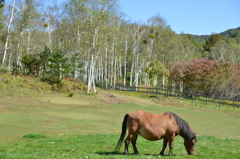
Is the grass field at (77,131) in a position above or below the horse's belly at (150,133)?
below

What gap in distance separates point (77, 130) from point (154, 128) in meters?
8.12

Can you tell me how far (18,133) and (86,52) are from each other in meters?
29.7

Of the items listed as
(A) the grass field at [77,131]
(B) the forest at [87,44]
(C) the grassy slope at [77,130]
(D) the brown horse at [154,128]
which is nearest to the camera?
(D) the brown horse at [154,128]

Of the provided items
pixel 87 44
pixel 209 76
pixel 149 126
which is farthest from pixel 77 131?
pixel 209 76

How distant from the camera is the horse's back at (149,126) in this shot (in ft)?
29.3

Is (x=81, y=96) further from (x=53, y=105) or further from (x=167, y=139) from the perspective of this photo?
(x=167, y=139)

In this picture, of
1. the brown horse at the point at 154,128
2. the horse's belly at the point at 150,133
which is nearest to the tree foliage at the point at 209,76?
the brown horse at the point at 154,128

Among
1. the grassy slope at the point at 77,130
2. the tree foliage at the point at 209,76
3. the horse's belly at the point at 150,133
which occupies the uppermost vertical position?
the tree foliage at the point at 209,76

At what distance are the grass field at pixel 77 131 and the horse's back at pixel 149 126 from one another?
66 centimetres

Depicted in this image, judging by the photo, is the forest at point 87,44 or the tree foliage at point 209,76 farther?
the tree foliage at point 209,76

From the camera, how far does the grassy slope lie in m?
9.31

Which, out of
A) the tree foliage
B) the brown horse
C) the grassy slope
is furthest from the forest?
the brown horse

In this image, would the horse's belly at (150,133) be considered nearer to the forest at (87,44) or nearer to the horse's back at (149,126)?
the horse's back at (149,126)

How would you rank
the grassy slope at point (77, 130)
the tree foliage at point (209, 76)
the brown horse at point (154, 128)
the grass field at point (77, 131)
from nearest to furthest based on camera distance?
1. the brown horse at point (154, 128)
2. the grass field at point (77, 131)
3. the grassy slope at point (77, 130)
4. the tree foliage at point (209, 76)
